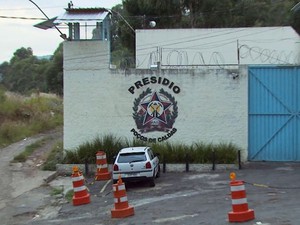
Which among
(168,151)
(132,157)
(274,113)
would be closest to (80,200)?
(132,157)

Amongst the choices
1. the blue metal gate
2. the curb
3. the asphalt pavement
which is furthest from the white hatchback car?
the blue metal gate

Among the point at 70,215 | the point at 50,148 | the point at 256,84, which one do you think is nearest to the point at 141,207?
the point at 70,215

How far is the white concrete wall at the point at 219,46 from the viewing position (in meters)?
30.6

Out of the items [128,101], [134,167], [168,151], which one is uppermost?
[128,101]

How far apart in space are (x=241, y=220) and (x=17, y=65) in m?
83.0

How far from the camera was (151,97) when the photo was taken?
2066 cm

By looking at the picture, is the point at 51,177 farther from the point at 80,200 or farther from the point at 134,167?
the point at 80,200

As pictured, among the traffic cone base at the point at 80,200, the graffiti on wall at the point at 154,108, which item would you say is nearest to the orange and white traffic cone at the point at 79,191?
the traffic cone base at the point at 80,200

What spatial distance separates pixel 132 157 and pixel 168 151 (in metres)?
3.36

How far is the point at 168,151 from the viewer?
19.6 metres

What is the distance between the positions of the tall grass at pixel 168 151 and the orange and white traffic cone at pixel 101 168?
1.34 m

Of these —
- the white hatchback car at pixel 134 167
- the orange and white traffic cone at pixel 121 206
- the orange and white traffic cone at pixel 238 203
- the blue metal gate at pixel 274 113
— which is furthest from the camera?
the blue metal gate at pixel 274 113

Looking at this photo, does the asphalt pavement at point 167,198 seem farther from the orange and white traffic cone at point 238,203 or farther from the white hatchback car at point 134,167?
the white hatchback car at point 134,167

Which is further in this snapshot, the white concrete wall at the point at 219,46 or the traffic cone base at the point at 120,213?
the white concrete wall at the point at 219,46
